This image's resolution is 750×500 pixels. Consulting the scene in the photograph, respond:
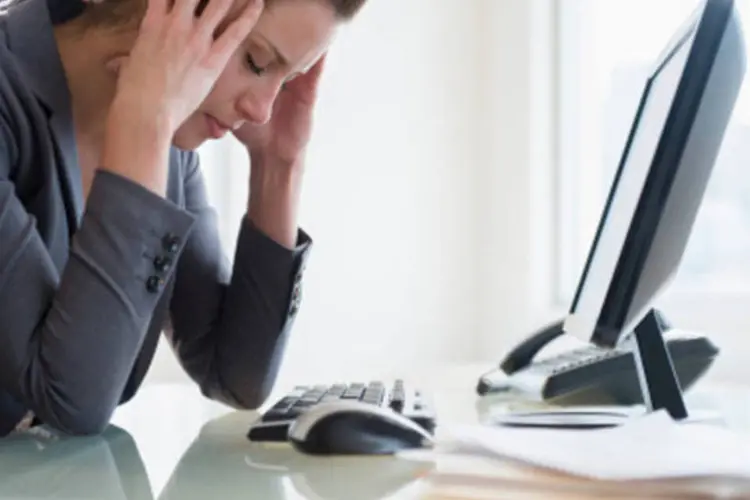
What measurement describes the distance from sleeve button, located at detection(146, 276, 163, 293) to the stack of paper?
26cm

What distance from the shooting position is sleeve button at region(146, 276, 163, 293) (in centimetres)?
75

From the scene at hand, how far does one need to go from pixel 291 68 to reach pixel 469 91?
129 centimetres

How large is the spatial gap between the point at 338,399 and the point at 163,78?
0.30 meters

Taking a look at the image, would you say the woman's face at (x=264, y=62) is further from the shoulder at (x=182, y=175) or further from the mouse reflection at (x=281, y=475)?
the mouse reflection at (x=281, y=475)

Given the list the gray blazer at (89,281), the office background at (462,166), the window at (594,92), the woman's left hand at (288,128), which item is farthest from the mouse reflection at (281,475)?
the window at (594,92)

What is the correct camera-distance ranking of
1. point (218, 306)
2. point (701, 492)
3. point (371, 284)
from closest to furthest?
point (701, 492) → point (218, 306) → point (371, 284)

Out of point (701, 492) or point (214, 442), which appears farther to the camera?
point (214, 442)

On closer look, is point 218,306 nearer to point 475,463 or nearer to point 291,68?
point 291,68

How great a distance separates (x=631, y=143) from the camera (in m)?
0.93

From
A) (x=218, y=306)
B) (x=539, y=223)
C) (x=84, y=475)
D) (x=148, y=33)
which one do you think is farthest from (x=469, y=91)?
(x=84, y=475)

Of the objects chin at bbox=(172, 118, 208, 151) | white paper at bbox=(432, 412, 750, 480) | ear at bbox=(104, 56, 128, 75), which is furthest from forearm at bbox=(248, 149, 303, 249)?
white paper at bbox=(432, 412, 750, 480)

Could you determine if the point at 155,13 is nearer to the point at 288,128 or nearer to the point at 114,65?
Answer: the point at 114,65

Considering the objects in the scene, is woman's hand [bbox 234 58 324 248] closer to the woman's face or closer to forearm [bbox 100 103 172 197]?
the woman's face

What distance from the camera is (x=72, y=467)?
0.68m
